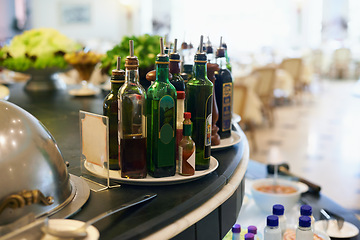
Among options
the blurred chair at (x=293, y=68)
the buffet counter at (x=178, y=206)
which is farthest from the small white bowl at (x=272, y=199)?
the blurred chair at (x=293, y=68)

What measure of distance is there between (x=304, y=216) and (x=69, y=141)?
0.83 m

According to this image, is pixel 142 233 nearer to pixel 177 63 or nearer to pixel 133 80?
pixel 133 80

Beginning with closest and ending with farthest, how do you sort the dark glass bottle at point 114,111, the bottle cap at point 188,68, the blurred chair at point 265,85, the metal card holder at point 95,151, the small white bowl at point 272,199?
the metal card holder at point 95,151 < the dark glass bottle at point 114,111 < the bottle cap at point 188,68 < the small white bowl at point 272,199 < the blurred chair at point 265,85

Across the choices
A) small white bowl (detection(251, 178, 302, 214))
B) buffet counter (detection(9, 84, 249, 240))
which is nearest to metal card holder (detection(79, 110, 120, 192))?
buffet counter (detection(9, 84, 249, 240))

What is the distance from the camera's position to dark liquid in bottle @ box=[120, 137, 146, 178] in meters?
1.04

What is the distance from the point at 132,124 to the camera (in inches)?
41.0

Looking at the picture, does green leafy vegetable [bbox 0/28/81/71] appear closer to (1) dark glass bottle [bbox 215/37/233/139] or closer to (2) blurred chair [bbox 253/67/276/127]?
(1) dark glass bottle [bbox 215/37/233/139]

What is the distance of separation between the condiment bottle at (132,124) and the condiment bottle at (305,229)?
19.7 inches

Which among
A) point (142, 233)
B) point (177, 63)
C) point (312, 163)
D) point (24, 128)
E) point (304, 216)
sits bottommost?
point (312, 163)

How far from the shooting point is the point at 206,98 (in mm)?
1158

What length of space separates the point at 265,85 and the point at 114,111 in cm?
562

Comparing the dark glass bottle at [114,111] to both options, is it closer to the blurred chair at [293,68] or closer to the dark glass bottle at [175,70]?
the dark glass bottle at [175,70]

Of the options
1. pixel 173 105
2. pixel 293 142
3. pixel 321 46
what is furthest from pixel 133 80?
pixel 321 46

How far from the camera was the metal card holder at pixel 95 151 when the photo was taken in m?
1.03
